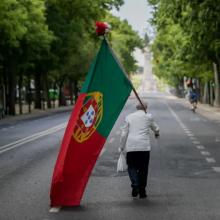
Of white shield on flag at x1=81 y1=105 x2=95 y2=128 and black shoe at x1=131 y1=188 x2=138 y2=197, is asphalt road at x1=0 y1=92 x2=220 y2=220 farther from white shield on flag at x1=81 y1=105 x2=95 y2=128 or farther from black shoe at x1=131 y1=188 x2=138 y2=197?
white shield on flag at x1=81 y1=105 x2=95 y2=128

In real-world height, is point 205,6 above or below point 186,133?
above

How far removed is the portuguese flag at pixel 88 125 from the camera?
10141mm

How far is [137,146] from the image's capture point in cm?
1091

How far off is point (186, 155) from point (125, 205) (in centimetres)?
837

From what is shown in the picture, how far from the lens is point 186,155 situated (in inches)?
735

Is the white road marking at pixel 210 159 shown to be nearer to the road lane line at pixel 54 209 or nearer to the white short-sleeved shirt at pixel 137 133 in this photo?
the white short-sleeved shirt at pixel 137 133

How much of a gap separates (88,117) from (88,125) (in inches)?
4.2

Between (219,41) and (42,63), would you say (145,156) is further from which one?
(42,63)

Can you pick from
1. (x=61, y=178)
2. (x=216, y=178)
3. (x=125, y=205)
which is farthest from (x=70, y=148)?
(x=216, y=178)

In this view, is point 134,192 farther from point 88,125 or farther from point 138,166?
point 88,125

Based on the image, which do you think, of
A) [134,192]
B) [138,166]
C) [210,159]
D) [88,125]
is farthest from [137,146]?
[210,159]

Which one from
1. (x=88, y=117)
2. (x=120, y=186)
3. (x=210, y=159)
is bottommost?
(x=210, y=159)

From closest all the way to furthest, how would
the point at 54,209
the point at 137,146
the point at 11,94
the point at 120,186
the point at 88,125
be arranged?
the point at 54,209 < the point at 88,125 < the point at 137,146 < the point at 120,186 < the point at 11,94

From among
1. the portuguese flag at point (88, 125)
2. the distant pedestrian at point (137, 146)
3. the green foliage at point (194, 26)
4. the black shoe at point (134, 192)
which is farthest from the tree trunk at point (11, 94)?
the portuguese flag at point (88, 125)
